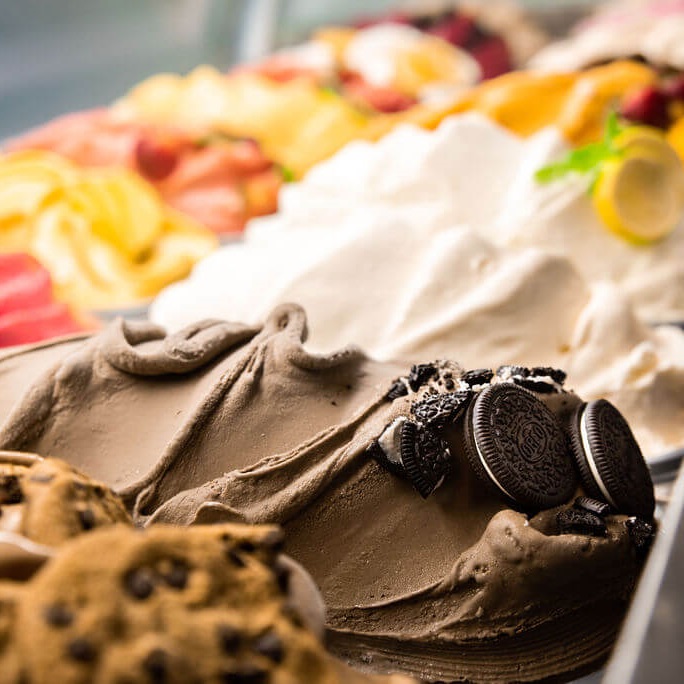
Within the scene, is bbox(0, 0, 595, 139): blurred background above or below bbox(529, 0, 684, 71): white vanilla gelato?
above

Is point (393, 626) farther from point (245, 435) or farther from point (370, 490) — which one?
point (245, 435)

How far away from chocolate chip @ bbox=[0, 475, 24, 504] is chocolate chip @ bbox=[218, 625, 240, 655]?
252 millimetres

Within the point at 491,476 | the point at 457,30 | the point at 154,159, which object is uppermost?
the point at 491,476

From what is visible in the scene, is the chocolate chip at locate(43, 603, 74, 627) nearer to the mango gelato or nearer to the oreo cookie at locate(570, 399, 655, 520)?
Answer: the oreo cookie at locate(570, 399, 655, 520)

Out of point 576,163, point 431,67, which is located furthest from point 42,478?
point 431,67

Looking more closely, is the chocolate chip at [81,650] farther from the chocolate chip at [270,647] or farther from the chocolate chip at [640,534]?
the chocolate chip at [640,534]

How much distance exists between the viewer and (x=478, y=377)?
37.8 inches

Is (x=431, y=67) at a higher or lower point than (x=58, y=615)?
lower

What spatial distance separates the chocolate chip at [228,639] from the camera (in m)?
0.54

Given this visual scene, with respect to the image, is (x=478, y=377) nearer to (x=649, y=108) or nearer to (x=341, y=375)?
(x=341, y=375)

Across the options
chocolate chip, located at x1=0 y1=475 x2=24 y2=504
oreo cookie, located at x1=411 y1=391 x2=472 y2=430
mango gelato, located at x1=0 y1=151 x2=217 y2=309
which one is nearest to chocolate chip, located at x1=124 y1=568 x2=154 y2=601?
chocolate chip, located at x1=0 y1=475 x2=24 y2=504

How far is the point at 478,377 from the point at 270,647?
0.48 m

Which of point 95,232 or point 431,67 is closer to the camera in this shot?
point 95,232

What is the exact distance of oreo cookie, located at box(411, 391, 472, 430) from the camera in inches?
35.3
